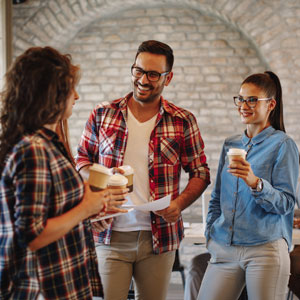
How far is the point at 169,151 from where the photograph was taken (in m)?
2.05

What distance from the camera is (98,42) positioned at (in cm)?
529

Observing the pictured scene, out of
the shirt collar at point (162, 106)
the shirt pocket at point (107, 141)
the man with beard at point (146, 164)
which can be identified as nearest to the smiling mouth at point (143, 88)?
the man with beard at point (146, 164)

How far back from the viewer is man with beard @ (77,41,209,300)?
197cm

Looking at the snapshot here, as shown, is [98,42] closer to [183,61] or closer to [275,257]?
[183,61]

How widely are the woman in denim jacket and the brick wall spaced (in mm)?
2709

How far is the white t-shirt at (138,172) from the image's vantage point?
199 cm

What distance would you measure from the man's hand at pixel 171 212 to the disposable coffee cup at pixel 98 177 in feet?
1.43

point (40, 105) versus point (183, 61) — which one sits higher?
point (183, 61)

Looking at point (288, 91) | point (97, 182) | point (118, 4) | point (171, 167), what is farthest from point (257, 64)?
point (97, 182)

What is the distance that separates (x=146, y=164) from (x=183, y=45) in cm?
341

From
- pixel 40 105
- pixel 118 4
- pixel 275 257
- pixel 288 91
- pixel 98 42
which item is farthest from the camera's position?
pixel 98 42

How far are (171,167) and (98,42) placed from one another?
360 centimetres

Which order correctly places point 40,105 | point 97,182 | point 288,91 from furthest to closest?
point 288,91
point 97,182
point 40,105

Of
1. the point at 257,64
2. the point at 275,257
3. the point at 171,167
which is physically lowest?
the point at 275,257
